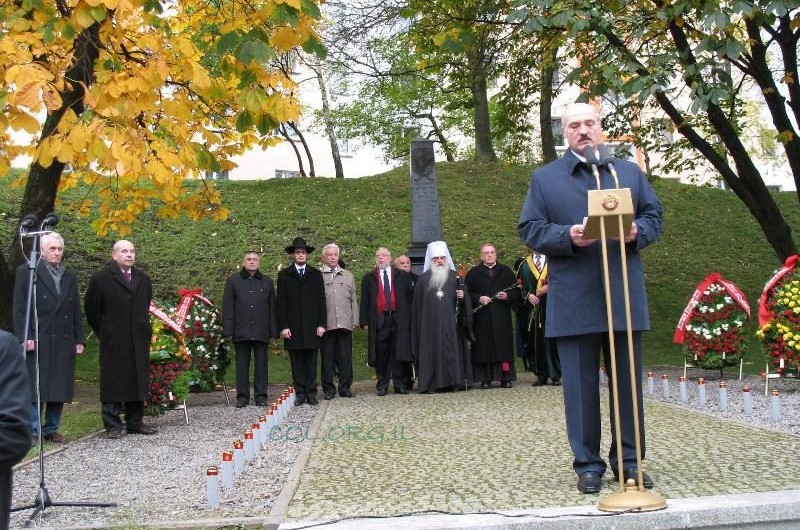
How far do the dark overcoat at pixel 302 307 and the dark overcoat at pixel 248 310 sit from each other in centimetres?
16

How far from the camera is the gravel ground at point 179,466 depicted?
22.1 feet

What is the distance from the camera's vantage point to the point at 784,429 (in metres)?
9.44

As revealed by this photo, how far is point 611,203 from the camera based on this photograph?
5555 mm

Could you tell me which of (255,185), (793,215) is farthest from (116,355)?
(793,215)

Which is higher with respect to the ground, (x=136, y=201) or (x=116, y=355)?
(x=136, y=201)

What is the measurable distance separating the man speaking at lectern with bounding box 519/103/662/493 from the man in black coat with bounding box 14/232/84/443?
6.18 meters

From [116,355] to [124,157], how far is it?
13.6 ft

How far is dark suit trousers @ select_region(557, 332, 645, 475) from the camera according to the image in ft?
20.0

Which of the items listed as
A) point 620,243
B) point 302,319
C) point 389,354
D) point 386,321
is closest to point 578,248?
point 620,243

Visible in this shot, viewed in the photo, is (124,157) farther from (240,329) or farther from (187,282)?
(187,282)

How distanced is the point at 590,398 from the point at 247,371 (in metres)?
8.68

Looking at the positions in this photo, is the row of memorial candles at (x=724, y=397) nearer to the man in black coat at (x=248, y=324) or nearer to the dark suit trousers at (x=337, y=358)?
the dark suit trousers at (x=337, y=358)

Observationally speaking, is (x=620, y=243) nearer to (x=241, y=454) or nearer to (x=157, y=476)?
(x=241, y=454)

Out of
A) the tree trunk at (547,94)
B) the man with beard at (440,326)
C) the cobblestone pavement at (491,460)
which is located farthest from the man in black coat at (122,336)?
the tree trunk at (547,94)
